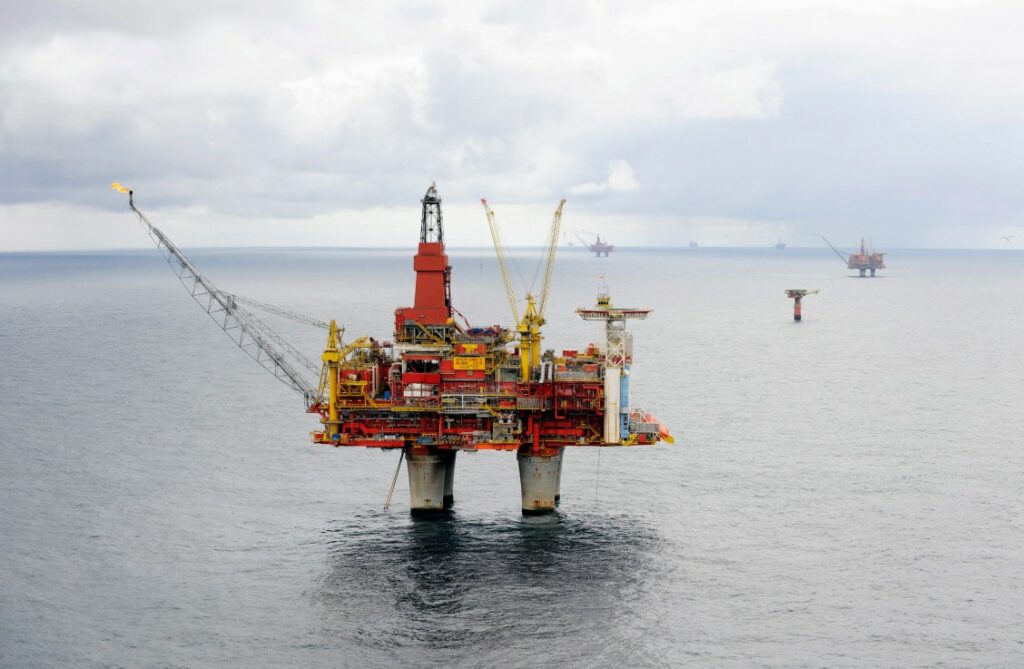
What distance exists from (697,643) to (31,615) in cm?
3402

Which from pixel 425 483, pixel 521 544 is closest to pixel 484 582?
pixel 521 544

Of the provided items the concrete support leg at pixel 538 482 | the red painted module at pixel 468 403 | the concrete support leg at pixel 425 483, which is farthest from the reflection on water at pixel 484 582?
the red painted module at pixel 468 403

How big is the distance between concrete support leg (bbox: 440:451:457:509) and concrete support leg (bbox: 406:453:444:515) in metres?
0.71

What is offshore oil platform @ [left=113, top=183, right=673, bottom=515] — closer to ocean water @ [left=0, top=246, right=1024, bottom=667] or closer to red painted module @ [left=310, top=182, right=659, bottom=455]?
red painted module @ [left=310, top=182, right=659, bottom=455]

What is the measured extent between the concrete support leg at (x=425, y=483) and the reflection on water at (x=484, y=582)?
3.69ft

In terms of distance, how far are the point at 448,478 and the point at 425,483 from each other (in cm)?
334

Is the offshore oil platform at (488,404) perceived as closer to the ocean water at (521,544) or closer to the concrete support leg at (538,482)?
the concrete support leg at (538,482)

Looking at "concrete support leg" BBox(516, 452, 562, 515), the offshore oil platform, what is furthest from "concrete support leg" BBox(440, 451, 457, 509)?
"concrete support leg" BBox(516, 452, 562, 515)

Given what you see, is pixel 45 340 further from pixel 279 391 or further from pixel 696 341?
pixel 696 341

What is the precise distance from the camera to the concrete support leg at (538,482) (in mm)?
69250

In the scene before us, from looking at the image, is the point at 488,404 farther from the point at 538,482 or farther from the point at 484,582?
the point at 484,582

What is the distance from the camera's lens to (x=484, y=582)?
5934 cm

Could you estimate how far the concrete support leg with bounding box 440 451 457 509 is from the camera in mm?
71625

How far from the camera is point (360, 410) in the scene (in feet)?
227
